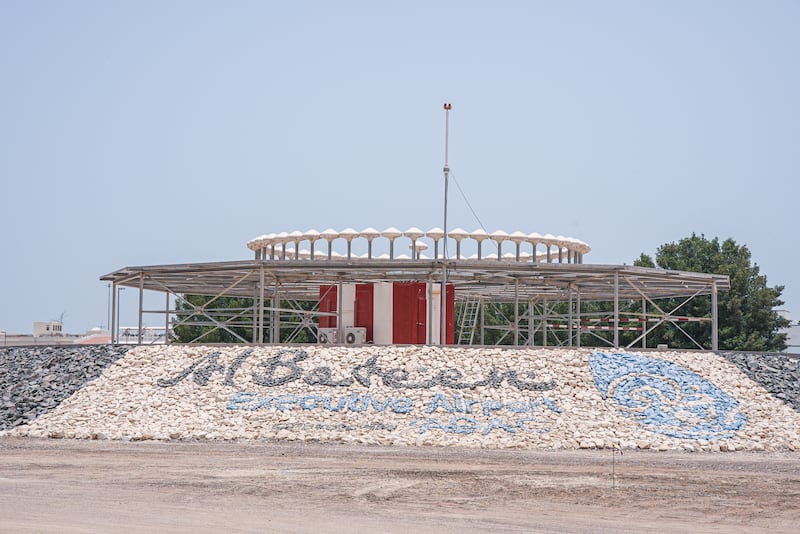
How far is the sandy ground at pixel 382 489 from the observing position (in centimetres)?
1428

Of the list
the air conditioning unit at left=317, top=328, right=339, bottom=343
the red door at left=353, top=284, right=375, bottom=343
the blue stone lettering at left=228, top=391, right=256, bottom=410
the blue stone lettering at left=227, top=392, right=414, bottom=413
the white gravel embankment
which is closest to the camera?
the white gravel embankment

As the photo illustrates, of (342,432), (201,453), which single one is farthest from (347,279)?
(201,453)

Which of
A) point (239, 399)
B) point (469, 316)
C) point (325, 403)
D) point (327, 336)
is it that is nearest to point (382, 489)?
point (325, 403)

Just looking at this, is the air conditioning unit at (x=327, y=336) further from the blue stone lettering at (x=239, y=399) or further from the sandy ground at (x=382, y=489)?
the sandy ground at (x=382, y=489)

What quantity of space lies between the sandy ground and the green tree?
116ft

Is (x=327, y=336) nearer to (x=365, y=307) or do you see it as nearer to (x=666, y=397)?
(x=365, y=307)

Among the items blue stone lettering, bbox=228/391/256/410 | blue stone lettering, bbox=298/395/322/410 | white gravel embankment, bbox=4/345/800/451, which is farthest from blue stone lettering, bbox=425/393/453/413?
blue stone lettering, bbox=228/391/256/410

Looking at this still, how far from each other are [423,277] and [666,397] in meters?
10.7

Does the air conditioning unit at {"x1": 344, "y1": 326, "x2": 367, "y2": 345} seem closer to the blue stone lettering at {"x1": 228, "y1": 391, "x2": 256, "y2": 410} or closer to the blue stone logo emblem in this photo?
the blue stone lettering at {"x1": 228, "y1": 391, "x2": 256, "y2": 410}

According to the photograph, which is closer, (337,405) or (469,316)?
(337,405)

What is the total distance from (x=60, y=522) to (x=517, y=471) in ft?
27.7

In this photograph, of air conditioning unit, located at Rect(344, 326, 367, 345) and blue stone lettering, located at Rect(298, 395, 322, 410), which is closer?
blue stone lettering, located at Rect(298, 395, 322, 410)

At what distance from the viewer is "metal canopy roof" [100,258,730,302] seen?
29.9m

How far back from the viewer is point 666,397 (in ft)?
82.4
